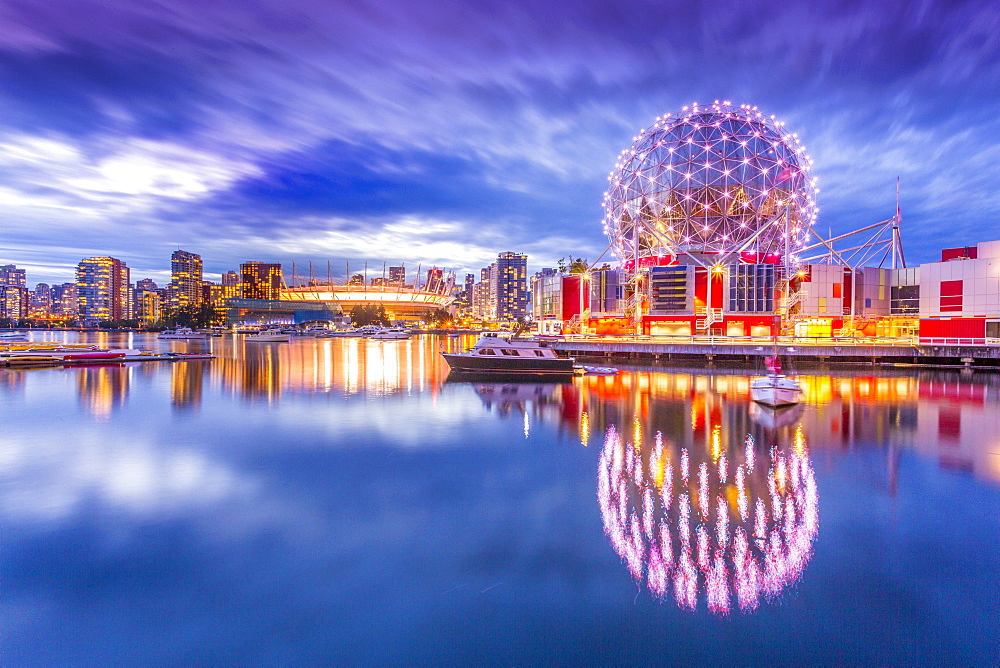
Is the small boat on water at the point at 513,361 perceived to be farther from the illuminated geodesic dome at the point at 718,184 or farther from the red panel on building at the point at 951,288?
the red panel on building at the point at 951,288

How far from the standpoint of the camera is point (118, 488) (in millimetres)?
10906

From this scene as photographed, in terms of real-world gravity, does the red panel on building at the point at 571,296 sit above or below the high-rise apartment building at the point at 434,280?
below

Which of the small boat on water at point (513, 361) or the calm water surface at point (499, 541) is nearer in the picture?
the calm water surface at point (499, 541)

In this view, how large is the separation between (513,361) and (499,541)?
78.3ft

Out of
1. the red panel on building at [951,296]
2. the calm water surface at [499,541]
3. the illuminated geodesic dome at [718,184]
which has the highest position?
the illuminated geodesic dome at [718,184]

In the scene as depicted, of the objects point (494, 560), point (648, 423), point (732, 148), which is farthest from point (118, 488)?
point (732, 148)

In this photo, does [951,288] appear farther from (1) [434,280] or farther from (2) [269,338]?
(1) [434,280]

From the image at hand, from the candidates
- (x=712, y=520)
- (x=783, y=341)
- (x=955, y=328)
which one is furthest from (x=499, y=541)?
(x=955, y=328)

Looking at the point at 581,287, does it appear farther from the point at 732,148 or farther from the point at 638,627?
the point at 638,627

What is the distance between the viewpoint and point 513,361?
32.2 m

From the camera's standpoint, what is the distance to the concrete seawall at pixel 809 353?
3775 cm

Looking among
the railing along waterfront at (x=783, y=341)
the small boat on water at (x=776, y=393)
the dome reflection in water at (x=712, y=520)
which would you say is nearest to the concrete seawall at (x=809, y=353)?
the railing along waterfront at (x=783, y=341)

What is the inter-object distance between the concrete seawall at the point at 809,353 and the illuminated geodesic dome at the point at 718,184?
47.8ft

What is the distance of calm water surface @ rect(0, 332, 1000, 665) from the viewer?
597 centimetres
